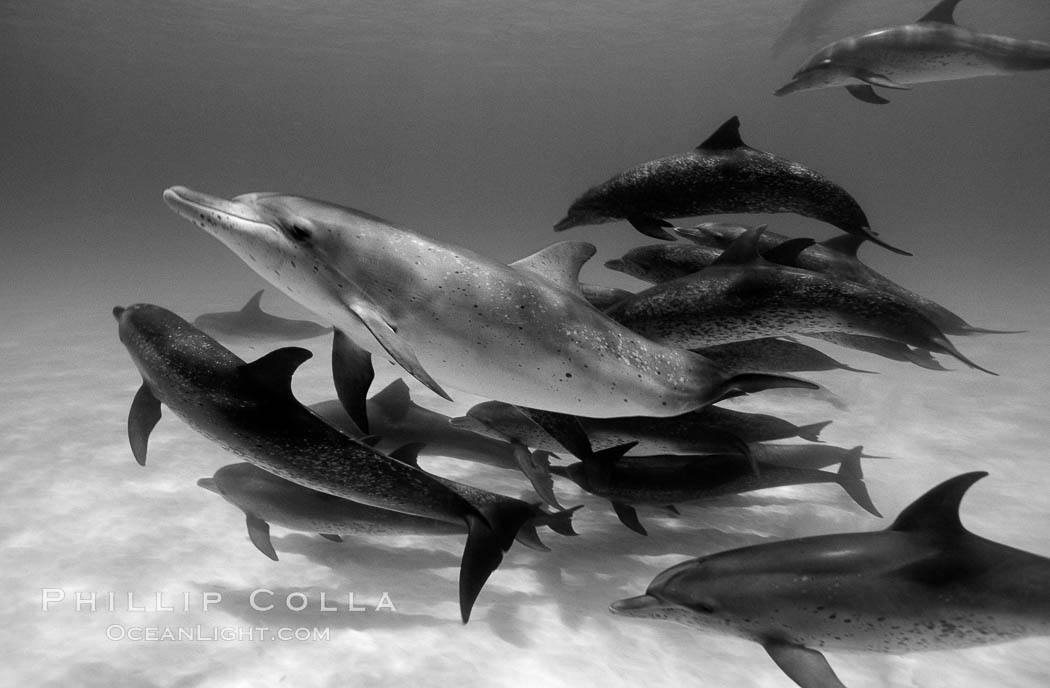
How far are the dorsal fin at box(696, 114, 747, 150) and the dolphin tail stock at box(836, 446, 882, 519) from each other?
2.85m

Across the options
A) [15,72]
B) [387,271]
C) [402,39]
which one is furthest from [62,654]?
[15,72]

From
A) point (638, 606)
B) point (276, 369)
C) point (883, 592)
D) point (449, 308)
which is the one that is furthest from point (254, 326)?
point (883, 592)

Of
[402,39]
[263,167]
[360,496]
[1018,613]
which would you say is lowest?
[263,167]

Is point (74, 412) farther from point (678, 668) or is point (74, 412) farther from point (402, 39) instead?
point (402, 39)

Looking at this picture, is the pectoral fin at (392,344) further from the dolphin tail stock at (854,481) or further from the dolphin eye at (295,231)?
the dolphin tail stock at (854,481)

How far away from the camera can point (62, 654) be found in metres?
3.42

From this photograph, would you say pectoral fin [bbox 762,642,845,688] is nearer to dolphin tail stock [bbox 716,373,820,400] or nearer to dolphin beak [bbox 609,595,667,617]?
dolphin beak [bbox 609,595,667,617]

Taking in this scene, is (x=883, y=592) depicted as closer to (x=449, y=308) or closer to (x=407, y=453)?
(x=449, y=308)

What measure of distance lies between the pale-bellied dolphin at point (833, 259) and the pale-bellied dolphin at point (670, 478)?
4.97ft

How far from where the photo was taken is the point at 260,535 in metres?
4.50

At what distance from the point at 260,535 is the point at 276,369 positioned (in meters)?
1.66

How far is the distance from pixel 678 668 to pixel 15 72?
3730 inches

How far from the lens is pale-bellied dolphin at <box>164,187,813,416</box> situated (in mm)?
2863

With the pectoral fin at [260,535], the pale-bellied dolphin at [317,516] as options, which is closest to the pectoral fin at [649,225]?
the pale-bellied dolphin at [317,516]
